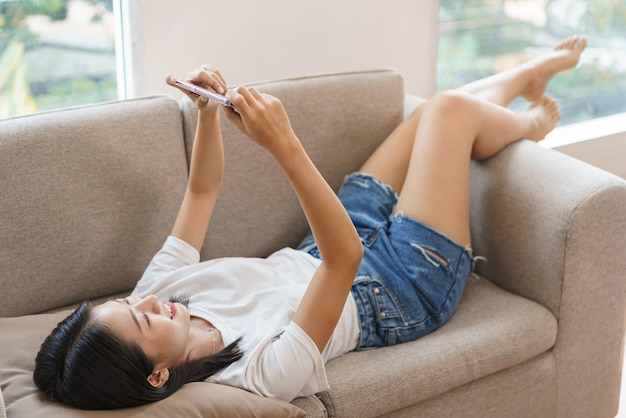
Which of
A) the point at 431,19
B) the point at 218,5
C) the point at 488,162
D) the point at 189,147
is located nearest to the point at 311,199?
the point at 189,147

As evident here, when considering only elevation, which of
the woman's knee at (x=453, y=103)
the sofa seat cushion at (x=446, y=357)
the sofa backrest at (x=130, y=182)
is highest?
the woman's knee at (x=453, y=103)

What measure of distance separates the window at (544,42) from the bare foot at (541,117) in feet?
2.73

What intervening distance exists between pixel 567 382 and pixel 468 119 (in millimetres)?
673

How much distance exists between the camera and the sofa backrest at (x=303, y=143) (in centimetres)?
197

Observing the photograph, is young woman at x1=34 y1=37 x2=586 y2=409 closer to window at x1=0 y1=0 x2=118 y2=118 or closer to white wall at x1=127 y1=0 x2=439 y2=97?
white wall at x1=127 y1=0 x2=439 y2=97

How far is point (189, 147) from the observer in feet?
6.44

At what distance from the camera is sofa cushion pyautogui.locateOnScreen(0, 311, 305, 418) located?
135 centimetres

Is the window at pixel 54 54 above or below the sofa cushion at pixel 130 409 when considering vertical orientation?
above

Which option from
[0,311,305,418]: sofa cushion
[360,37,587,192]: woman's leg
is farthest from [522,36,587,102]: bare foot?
[0,311,305,418]: sofa cushion

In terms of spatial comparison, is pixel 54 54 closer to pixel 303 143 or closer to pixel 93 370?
pixel 303 143

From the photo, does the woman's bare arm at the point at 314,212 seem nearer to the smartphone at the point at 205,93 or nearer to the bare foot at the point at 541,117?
the smartphone at the point at 205,93

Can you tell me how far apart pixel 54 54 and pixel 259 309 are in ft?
3.40

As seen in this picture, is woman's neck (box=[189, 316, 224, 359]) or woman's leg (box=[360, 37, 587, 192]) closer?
woman's neck (box=[189, 316, 224, 359])

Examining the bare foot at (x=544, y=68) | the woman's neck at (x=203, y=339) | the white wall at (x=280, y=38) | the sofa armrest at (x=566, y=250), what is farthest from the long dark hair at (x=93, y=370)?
the bare foot at (x=544, y=68)
